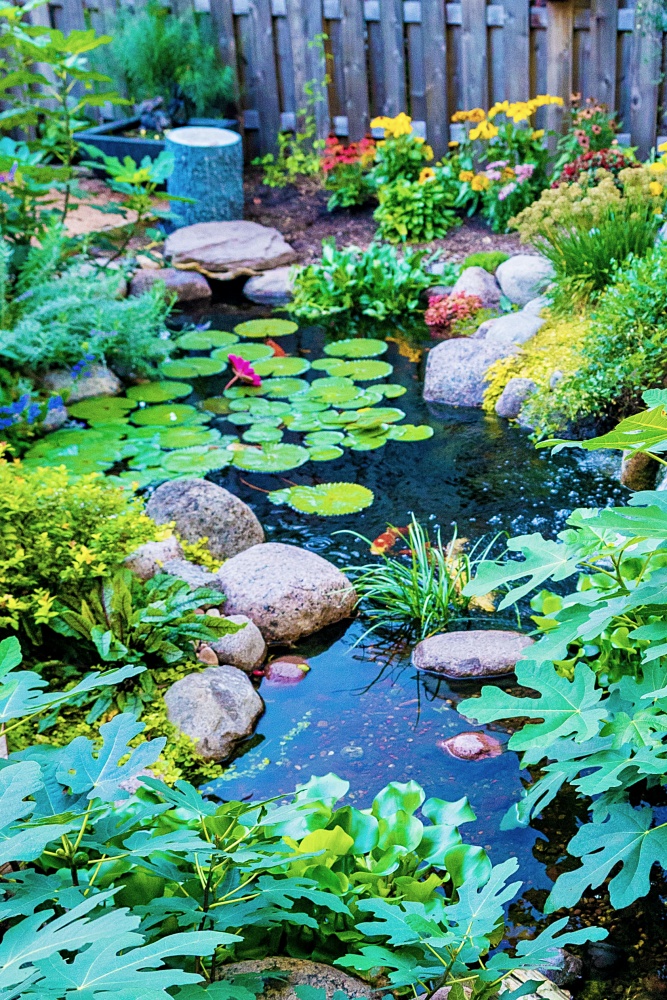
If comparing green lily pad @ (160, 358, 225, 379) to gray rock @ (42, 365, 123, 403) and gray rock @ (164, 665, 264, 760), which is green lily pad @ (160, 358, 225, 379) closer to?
gray rock @ (42, 365, 123, 403)

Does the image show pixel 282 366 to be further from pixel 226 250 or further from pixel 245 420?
pixel 226 250

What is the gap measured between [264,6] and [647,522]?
359 inches

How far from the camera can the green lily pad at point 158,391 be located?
5938 millimetres

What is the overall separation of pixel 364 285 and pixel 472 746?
4983mm

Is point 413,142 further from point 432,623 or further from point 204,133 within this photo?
point 432,623

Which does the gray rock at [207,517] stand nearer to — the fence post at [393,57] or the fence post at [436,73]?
the fence post at [436,73]

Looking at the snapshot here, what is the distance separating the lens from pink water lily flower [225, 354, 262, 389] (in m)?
5.92

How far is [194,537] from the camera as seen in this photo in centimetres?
405

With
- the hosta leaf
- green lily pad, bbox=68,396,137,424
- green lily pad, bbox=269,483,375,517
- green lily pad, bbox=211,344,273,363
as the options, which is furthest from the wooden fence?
the hosta leaf

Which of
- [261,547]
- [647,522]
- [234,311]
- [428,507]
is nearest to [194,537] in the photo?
[261,547]

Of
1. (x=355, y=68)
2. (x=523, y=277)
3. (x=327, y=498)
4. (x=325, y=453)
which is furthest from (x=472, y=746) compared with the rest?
(x=355, y=68)

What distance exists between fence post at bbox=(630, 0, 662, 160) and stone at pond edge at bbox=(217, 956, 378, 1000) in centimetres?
730

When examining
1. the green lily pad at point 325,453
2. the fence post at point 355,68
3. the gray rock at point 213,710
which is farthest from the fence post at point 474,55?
the gray rock at point 213,710

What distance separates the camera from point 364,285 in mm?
7359
